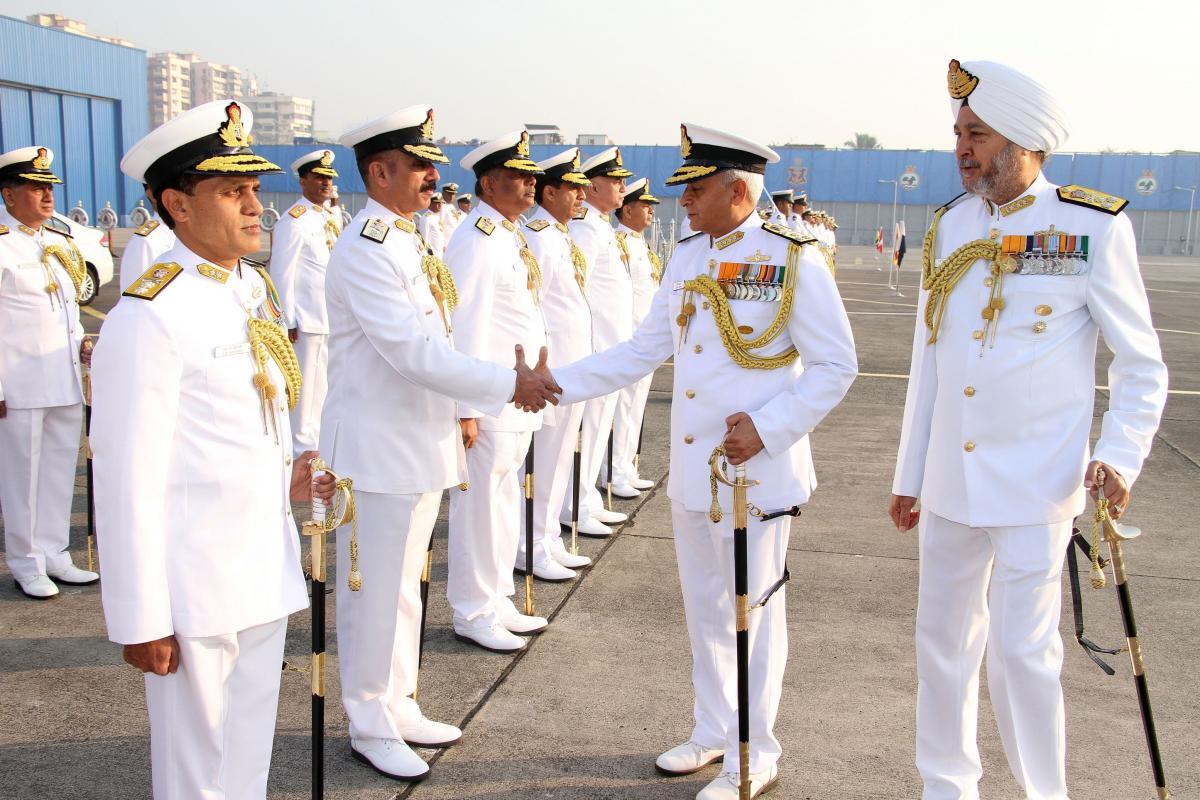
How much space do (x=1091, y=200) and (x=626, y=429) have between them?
15.6 feet

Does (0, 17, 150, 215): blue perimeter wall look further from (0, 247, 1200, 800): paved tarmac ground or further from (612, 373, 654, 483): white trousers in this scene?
(0, 247, 1200, 800): paved tarmac ground

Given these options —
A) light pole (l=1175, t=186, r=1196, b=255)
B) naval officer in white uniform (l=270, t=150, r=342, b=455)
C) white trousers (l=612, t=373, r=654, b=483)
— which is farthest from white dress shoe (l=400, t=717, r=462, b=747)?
light pole (l=1175, t=186, r=1196, b=255)

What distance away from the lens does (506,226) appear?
16.4ft

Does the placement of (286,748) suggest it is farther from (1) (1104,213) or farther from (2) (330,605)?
(1) (1104,213)

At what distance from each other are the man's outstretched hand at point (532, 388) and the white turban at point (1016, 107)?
5.81ft

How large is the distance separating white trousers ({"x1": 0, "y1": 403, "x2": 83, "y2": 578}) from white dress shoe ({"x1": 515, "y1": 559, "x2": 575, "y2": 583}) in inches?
96.5

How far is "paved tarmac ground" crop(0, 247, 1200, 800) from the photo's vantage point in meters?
3.61

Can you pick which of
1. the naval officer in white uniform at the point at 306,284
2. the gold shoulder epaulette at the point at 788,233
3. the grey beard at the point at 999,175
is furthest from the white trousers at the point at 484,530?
the naval officer in white uniform at the point at 306,284

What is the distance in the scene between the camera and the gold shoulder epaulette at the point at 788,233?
3529mm

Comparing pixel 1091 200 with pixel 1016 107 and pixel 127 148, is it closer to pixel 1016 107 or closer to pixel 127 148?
pixel 1016 107

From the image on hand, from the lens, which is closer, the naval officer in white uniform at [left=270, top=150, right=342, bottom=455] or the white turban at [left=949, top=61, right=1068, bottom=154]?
the white turban at [left=949, top=61, right=1068, bottom=154]

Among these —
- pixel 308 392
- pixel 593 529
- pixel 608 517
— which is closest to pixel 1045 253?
pixel 593 529

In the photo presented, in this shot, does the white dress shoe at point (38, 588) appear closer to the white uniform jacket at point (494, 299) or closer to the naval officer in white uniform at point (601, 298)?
the white uniform jacket at point (494, 299)

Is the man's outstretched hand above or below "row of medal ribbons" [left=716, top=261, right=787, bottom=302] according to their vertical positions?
below
